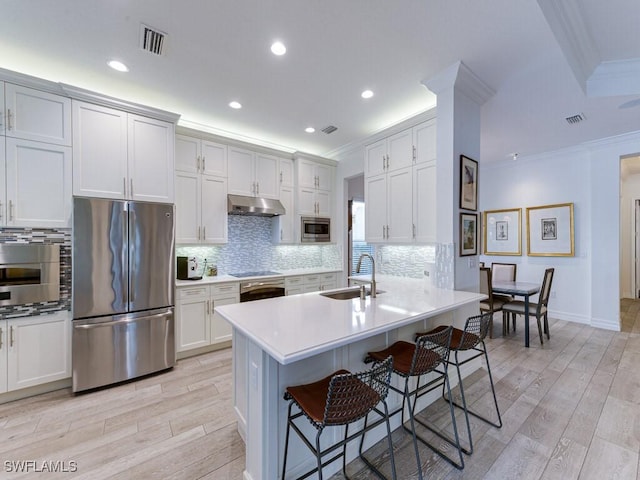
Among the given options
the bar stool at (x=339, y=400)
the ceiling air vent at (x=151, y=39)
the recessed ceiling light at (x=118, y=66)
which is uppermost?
the recessed ceiling light at (x=118, y=66)

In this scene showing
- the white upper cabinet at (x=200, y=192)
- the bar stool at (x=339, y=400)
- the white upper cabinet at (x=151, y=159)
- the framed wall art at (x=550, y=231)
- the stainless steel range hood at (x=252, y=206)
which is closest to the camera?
the bar stool at (x=339, y=400)

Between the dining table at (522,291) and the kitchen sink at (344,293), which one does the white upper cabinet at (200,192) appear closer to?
the kitchen sink at (344,293)

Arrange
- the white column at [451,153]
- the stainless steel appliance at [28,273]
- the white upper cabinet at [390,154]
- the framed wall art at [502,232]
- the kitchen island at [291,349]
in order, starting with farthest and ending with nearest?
1. the framed wall art at [502,232]
2. the white upper cabinet at [390,154]
3. the white column at [451,153]
4. the stainless steel appliance at [28,273]
5. the kitchen island at [291,349]

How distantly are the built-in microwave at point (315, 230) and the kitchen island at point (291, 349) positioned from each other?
2.49 meters

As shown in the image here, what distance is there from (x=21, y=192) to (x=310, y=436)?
315 cm

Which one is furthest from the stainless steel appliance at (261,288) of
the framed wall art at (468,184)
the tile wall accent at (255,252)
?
the framed wall art at (468,184)

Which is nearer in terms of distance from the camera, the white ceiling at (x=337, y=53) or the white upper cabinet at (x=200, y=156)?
the white ceiling at (x=337, y=53)

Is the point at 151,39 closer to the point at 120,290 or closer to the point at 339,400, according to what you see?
the point at 120,290

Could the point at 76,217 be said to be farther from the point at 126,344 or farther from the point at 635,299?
the point at 635,299

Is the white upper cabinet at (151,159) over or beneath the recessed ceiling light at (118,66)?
beneath

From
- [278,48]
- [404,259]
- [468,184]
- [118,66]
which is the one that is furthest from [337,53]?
[404,259]

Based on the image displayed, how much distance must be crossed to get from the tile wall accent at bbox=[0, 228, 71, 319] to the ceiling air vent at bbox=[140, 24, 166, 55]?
1.88 m

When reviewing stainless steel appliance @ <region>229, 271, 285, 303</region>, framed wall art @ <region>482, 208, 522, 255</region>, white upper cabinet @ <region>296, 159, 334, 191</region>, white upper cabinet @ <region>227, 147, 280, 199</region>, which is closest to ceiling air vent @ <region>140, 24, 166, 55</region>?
white upper cabinet @ <region>227, 147, 280, 199</region>

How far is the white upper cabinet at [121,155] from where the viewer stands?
2.67m
